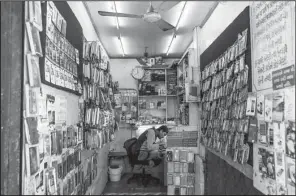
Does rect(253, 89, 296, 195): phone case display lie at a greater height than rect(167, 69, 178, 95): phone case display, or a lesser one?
lesser

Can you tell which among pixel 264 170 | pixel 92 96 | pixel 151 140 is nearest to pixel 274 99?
pixel 264 170

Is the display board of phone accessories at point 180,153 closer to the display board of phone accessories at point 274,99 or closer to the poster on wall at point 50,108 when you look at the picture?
the display board of phone accessories at point 274,99

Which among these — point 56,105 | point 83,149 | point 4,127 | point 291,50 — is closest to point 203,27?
point 291,50

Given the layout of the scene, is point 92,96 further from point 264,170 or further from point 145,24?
point 264,170

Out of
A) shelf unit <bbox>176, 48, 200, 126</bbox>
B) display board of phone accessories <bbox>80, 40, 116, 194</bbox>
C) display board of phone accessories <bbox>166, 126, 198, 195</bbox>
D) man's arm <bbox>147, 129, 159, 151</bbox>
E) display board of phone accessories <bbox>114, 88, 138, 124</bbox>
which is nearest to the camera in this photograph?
display board of phone accessories <bbox>80, 40, 116, 194</bbox>

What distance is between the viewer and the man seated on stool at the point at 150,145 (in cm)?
187

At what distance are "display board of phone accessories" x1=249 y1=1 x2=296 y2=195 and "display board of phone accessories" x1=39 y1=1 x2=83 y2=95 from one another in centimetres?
84

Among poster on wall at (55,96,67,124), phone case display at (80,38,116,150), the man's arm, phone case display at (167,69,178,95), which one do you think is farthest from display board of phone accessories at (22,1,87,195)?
phone case display at (167,69,178,95)

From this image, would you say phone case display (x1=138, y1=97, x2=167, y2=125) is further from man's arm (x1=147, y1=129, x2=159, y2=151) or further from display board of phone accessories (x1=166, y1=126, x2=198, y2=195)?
display board of phone accessories (x1=166, y1=126, x2=198, y2=195)

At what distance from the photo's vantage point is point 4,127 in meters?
0.59

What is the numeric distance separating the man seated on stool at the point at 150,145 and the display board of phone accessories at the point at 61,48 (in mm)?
798

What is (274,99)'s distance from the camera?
2.92 feet

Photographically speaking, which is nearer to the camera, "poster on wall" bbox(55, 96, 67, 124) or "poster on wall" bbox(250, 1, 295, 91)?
"poster on wall" bbox(250, 1, 295, 91)

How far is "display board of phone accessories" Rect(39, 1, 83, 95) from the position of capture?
0.83 meters
